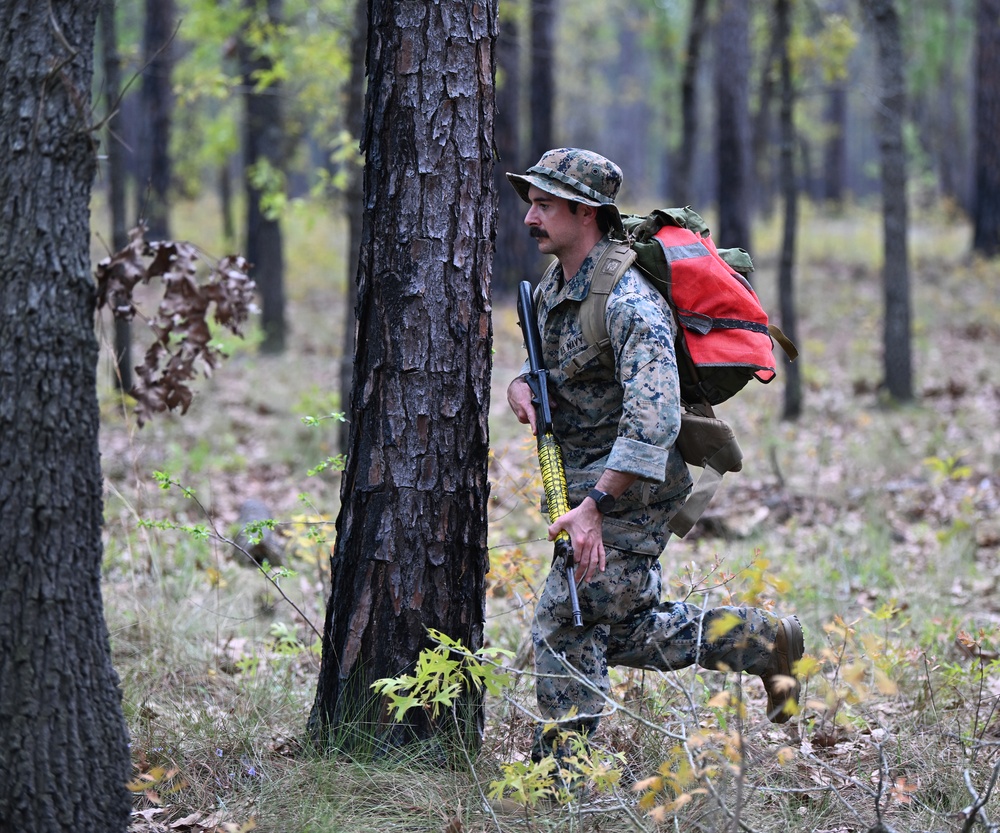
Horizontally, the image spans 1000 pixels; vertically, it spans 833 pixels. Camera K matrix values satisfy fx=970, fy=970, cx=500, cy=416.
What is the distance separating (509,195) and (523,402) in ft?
39.5

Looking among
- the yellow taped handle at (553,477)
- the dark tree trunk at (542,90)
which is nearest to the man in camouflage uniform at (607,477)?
the yellow taped handle at (553,477)

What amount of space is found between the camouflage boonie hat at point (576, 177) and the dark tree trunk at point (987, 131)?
50.0ft

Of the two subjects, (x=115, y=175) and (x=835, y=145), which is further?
(x=835, y=145)

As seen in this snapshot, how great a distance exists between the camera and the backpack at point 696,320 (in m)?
3.45

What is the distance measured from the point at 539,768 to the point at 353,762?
33.7 inches

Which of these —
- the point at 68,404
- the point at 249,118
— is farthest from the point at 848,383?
the point at 68,404

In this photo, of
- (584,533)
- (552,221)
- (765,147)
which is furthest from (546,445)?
(765,147)

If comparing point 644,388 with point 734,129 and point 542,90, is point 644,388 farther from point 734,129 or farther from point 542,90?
point 542,90

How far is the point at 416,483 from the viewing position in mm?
3393

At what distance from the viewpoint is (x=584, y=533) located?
3.28 m

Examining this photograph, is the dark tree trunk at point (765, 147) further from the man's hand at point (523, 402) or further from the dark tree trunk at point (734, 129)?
the man's hand at point (523, 402)

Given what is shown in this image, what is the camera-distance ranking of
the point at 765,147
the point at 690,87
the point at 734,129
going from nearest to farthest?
the point at 690,87 < the point at 734,129 < the point at 765,147

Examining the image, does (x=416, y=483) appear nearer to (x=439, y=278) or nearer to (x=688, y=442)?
(x=439, y=278)

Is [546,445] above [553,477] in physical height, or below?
above
